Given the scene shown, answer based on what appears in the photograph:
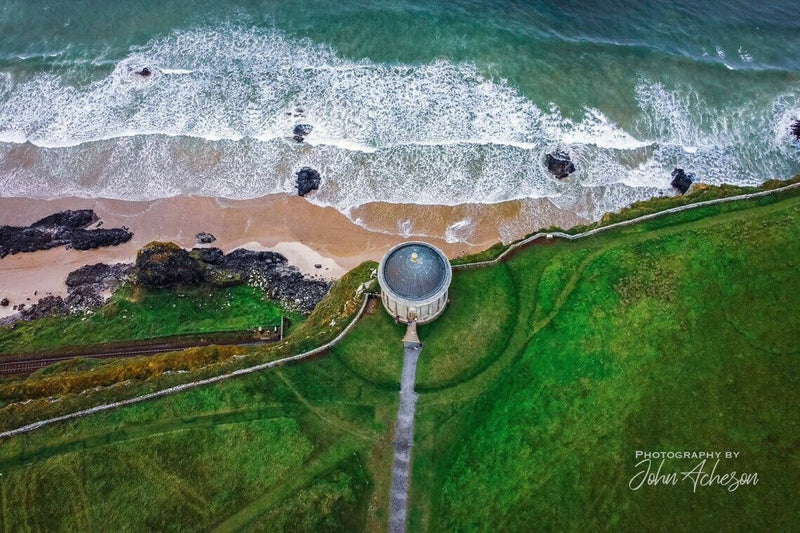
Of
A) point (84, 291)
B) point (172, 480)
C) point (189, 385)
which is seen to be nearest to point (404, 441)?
point (172, 480)

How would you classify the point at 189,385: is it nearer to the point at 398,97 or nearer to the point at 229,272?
the point at 229,272

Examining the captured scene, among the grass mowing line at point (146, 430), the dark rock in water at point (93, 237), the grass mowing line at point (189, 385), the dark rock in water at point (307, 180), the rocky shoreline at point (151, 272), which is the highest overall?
the dark rock in water at point (307, 180)

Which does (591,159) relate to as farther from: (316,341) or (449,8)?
(316,341)

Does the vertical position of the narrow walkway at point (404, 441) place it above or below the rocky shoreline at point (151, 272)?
below

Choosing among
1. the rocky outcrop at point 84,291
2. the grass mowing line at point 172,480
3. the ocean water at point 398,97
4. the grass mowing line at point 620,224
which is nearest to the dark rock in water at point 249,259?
the ocean water at point 398,97

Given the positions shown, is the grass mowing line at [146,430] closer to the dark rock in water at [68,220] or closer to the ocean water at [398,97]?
the ocean water at [398,97]
